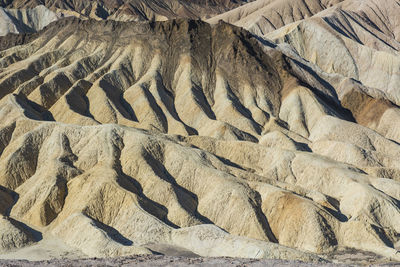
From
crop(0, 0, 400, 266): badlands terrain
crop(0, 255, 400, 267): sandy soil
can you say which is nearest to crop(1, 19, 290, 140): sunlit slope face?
crop(0, 0, 400, 266): badlands terrain

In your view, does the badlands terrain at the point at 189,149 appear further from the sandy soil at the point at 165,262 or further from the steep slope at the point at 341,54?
the steep slope at the point at 341,54

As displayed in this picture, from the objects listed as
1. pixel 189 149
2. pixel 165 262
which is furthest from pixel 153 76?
pixel 165 262

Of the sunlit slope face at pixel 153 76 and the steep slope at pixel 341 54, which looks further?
the steep slope at pixel 341 54

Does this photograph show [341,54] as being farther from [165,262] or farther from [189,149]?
[165,262]

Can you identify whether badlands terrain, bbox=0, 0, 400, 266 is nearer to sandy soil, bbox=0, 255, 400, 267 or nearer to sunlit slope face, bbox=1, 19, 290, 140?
sunlit slope face, bbox=1, 19, 290, 140

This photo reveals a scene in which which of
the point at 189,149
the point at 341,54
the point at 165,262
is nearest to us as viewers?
the point at 165,262

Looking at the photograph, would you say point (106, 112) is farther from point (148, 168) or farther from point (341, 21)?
point (341, 21)

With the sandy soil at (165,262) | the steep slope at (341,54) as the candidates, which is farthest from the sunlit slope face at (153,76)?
the sandy soil at (165,262)

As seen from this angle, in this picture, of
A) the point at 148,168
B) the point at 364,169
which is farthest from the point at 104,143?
the point at 364,169

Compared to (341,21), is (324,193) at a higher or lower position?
lower
